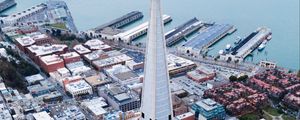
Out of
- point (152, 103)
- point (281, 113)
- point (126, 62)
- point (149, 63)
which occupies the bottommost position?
point (281, 113)

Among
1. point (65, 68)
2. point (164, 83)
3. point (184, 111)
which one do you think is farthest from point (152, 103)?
point (65, 68)

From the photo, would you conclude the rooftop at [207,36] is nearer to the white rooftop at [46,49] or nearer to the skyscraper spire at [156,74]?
the white rooftop at [46,49]

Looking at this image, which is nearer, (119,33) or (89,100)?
(89,100)

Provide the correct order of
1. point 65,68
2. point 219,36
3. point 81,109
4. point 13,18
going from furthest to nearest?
point 13,18, point 219,36, point 65,68, point 81,109

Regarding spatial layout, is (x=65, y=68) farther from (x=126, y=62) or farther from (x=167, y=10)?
(x=167, y=10)

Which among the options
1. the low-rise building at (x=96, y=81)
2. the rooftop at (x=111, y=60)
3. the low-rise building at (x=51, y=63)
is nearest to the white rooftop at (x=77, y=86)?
the low-rise building at (x=96, y=81)

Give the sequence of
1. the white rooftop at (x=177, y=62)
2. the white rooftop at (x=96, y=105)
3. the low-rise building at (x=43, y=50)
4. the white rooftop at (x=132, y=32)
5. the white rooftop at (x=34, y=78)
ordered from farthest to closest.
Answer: the white rooftop at (x=132, y=32) < the low-rise building at (x=43, y=50) < the white rooftop at (x=177, y=62) < the white rooftop at (x=34, y=78) < the white rooftop at (x=96, y=105)
